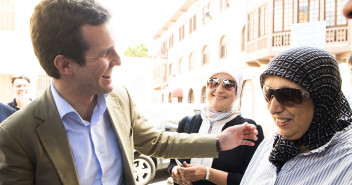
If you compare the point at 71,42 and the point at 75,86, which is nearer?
the point at 71,42

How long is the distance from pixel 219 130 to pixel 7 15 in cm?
1916

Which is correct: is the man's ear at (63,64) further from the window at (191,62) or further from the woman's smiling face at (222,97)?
the window at (191,62)

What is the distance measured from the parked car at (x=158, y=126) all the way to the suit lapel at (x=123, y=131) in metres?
4.59

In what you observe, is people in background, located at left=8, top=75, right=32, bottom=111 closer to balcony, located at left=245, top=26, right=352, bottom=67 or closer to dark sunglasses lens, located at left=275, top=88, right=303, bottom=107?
dark sunglasses lens, located at left=275, top=88, right=303, bottom=107

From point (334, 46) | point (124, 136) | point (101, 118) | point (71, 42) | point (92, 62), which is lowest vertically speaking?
point (124, 136)

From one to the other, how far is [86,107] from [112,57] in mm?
394

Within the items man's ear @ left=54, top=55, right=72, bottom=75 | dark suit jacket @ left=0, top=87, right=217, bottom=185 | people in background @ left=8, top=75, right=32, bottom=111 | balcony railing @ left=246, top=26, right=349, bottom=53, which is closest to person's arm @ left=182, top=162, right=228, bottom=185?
dark suit jacket @ left=0, top=87, right=217, bottom=185

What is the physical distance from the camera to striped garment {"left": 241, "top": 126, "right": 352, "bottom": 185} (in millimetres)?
1395

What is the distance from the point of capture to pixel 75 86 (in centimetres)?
171

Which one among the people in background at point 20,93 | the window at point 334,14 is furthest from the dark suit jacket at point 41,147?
the window at point 334,14

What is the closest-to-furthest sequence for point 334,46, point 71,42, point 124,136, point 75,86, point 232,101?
point 71,42 < point 75,86 < point 124,136 < point 232,101 < point 334,46

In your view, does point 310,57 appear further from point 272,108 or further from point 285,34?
point 285,34

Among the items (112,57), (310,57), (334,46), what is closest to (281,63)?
(310,57)

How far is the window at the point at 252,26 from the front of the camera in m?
16.0
